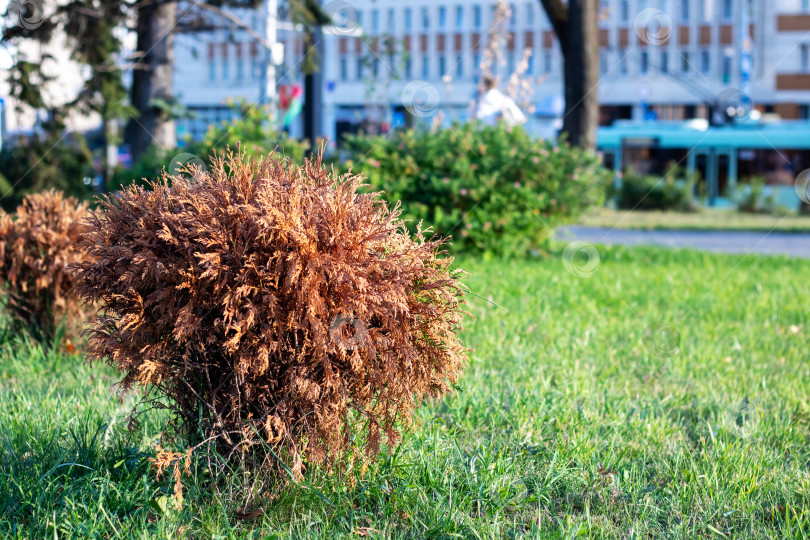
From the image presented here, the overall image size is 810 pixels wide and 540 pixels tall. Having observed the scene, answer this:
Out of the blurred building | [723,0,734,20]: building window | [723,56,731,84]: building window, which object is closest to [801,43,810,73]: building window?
the blurred building

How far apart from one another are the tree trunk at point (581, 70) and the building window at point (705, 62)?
40136mm

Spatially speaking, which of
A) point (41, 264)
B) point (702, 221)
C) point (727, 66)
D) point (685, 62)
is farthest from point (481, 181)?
point (685, 62)

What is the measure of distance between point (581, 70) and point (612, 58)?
42538mm

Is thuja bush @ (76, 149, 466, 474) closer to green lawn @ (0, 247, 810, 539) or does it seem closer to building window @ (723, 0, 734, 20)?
green lawn @ (0, 247, 810, 539)

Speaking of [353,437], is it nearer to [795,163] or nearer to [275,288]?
[275,288]

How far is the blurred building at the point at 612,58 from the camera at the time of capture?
46250mm

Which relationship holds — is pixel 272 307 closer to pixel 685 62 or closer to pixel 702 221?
pixel 702 221

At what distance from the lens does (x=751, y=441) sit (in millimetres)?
3781

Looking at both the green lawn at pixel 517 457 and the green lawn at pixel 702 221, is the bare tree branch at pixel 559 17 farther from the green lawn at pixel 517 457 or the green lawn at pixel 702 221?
the green lawn at pixel 517 457

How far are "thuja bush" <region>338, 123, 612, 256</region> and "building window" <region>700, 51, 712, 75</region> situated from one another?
4437 centimetres

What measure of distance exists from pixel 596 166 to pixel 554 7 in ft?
15.3

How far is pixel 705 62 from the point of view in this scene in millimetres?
51000

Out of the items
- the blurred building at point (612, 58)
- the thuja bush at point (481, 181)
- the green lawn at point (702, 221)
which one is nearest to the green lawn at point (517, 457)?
the thuja bush at point (481, 181)

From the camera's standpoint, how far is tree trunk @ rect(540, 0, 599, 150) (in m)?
14.1
